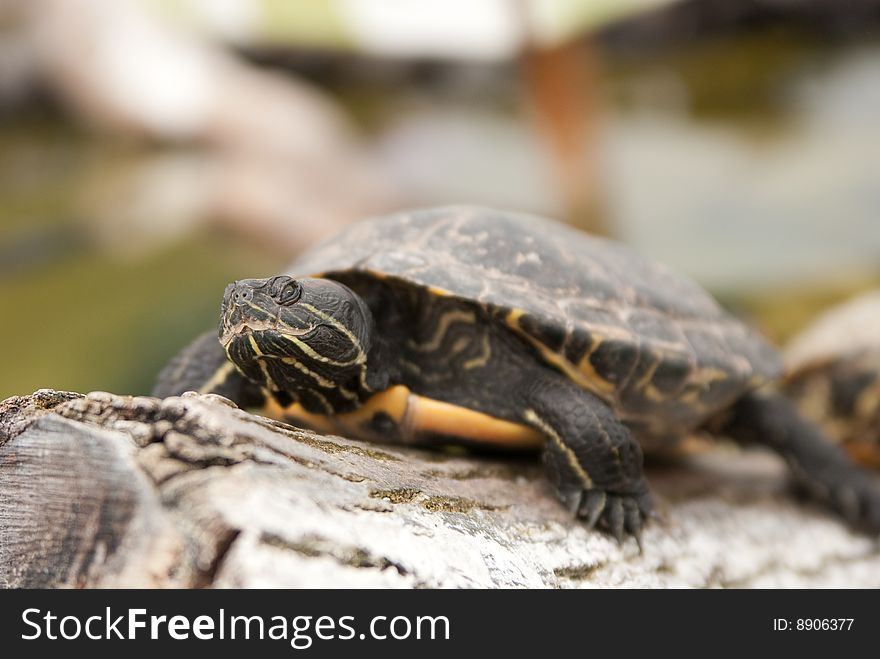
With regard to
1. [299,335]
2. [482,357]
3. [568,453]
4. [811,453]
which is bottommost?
[811,453]

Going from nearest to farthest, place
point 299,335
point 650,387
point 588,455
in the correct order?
point 299,335 < point 588,455 < point 650,387

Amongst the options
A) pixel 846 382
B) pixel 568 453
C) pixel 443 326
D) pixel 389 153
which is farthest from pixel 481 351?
pixel 389 153

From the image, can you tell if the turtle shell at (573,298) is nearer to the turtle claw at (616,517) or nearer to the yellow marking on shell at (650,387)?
the yellow marking on shell at (650,387)

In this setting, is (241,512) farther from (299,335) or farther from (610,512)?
(610,512)

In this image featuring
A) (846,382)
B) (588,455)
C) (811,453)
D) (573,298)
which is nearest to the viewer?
(588,455)
